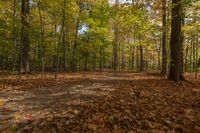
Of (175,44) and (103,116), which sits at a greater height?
(175,44)

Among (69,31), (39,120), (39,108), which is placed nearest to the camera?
(39,120)

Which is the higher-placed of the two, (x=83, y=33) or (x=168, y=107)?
(x=83, y=33)

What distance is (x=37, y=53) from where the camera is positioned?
3912 cm

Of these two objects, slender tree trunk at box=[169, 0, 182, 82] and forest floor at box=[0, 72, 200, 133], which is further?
slender tree trunk at box=[169, 0, 182, 82]

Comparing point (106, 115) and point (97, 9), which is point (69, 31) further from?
point (106, 115)

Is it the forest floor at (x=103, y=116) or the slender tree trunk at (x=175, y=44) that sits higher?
the slender tree trunk at (x=175, y=44)

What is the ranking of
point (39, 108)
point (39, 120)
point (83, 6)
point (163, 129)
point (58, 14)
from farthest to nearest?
point (83, 6), point (58, 14), point (39, 108), point (39, 120), point (163, 129)

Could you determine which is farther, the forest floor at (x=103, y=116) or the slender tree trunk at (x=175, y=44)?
the slender tree trunk at (x=175, y=44)

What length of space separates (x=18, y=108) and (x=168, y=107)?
158 inches

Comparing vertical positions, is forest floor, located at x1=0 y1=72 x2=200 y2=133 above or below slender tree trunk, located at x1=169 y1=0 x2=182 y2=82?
below

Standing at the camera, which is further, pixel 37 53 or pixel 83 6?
pixel 37 53

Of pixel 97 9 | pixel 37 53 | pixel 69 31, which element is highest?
pixel 97 9

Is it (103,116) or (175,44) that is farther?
(175,44)

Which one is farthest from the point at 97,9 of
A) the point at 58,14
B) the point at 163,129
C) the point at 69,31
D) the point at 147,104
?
the point at 163,129
